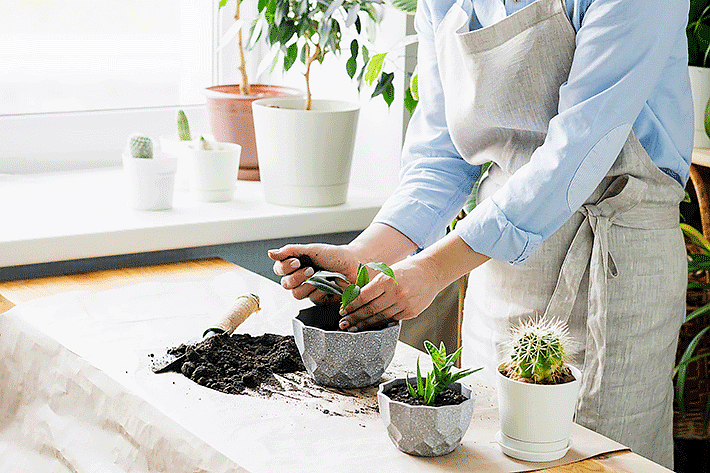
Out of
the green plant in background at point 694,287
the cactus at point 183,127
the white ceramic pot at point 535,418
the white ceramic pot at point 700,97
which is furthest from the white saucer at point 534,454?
the cactus at point 183,127

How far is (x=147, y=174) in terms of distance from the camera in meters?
1.82

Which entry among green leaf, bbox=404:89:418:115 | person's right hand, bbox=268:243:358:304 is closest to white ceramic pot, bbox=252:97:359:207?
green leaf, bbox=404:89:418:115

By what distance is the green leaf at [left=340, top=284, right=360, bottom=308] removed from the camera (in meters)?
1.08

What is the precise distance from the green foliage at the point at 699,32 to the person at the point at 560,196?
0.53 metres

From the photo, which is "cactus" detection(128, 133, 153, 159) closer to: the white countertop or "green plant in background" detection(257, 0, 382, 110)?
the white countertop

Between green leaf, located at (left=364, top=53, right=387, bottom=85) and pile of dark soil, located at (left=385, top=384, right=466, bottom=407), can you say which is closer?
pile of dark soil, located at (left=385, top=384, right=466, bottom=407)

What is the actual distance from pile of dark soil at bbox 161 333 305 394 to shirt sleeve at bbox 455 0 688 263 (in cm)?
30

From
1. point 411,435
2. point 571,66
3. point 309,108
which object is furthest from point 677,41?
point 309,108

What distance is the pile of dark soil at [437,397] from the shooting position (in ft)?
3.09

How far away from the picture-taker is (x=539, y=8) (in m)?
1.19

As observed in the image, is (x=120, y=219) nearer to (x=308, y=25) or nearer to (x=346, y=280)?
(x=308, y=25)

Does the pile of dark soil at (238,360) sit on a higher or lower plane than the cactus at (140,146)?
lower

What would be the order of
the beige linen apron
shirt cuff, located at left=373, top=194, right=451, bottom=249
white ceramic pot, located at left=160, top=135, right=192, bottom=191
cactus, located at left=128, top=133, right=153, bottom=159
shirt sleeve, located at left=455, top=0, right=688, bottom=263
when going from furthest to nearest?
1. white ceramic pot, located at left=160, top=135, right=192, bottom=191
2. cactus, located at left=128, top=133, right=153, bottom=159
3. shirt cuff, located at left=373, top=194, right=451, bottom=249
4. the beige linen apron
5. shirt sleeve, located at left=455, top=0, right=688, bottom=263

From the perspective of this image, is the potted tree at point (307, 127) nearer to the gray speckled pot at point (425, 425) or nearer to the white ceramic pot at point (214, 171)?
the white ceramic pot at point (214, 171)
